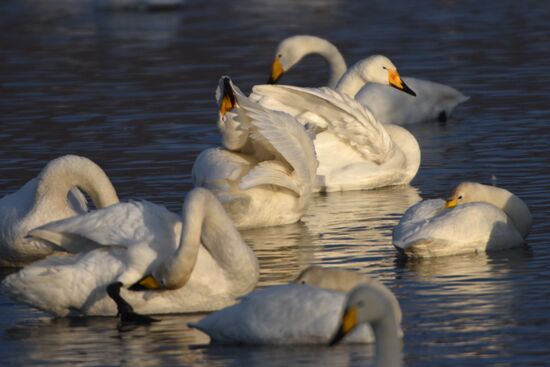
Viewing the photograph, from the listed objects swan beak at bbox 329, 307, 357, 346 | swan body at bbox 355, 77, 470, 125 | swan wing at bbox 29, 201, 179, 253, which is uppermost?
swan body at bbox 355, 77, 470, 125

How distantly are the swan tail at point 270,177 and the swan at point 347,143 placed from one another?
4.77 feet

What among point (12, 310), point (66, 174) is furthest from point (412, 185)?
point (12, 310)

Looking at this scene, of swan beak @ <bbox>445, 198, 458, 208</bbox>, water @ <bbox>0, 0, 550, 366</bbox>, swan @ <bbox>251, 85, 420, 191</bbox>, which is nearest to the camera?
water @ <bbox>0, 0, 550, 366</bbox>

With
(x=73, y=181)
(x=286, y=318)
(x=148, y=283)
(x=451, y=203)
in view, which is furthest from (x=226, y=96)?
(x=286, y=318)

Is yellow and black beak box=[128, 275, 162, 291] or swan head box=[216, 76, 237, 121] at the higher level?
swan head box=[216, 76, 237, 121]

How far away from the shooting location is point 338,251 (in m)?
10.2

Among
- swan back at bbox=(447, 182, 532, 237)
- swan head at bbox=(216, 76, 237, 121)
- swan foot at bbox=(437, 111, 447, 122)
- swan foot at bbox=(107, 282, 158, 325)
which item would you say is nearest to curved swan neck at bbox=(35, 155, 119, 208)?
swan head at bbox=(216, 76, 237, 121)

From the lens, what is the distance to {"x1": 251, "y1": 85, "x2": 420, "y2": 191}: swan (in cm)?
1276

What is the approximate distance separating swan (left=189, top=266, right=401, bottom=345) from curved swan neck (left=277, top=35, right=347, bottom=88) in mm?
9108

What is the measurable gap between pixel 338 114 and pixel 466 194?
2815 mm

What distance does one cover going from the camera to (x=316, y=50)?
1709 cm

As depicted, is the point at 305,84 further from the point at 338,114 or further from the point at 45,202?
the point at 45,202

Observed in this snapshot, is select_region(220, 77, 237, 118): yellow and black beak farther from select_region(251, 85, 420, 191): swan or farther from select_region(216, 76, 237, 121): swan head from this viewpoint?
select_region(251, 85, 420, 191): swan

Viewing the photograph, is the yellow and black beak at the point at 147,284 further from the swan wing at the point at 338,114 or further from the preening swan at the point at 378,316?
the swan wing at the point at 338,114
